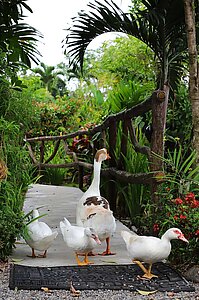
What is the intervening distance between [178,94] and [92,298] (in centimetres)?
498

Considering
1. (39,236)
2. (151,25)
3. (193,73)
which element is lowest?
(39,236)

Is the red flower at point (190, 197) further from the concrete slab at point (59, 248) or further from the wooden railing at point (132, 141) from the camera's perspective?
the concrete slab at point (59, 248)

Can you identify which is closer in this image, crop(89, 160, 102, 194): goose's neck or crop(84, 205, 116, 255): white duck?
crop(84, 205, 116, 255): white duck

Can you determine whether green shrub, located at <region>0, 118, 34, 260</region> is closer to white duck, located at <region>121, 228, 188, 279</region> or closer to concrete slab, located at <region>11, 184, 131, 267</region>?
concrete slab, located at <region>11, 184, 131, 267</region>

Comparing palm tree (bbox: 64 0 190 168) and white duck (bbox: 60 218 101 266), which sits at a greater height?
palm tree (bbox: 64 0 190 168)

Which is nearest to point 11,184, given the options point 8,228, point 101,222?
point 8,228

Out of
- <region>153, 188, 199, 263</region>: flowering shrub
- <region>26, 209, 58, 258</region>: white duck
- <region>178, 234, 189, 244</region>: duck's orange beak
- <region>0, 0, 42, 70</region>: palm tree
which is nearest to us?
<region>178, 234, 189, 244</region>: duck's orange beak

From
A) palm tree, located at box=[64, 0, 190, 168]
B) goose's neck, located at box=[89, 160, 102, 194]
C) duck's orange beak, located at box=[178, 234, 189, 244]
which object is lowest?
duck's orange beak, located at box=[178, 234, 189, 244]

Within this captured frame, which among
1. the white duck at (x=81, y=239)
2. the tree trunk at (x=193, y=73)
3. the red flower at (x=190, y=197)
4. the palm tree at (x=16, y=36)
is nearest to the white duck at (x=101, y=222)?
the white duck at (x=81, y=239)

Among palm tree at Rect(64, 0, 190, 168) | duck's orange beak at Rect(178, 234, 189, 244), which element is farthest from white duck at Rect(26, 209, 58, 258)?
palm tree at Rect(64, 0, 190, 168)

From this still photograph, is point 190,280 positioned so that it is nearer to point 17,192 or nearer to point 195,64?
point 17,192

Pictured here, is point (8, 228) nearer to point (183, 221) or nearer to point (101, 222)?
point (101, 222)

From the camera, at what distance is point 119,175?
5352mm

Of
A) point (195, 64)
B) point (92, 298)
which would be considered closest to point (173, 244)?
point (92, 298)
